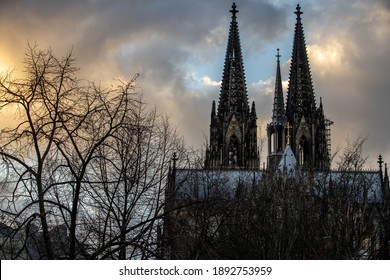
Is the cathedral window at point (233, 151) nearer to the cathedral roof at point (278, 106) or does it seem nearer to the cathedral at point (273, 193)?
the cathedral at point (273, 193)

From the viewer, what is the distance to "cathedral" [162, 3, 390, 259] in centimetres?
1191

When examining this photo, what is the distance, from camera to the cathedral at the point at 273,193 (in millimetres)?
11906

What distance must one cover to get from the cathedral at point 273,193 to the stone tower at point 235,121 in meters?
0.06

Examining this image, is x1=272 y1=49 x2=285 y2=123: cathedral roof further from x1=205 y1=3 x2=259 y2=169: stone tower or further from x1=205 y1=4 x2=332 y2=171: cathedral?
x1=205 y1=3 x2=259 y2=169: stone tower

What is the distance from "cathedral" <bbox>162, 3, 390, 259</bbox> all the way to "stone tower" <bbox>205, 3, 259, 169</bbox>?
57mm

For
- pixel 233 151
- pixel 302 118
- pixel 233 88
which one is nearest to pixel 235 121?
pixel 233 151

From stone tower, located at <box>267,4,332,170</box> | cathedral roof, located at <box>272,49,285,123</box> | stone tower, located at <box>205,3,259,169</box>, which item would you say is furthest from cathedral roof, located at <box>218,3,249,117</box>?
cathedral roof, located at <box>272,49,285,123</box>
